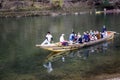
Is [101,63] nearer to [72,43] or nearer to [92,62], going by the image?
[92,62]

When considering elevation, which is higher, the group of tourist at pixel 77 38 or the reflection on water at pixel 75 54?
the group of tourist at pixel 77 38

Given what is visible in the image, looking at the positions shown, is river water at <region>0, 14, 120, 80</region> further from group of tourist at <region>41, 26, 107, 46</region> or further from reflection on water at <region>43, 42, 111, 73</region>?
group of tourist at <region>41, 26, 107, 46</region>

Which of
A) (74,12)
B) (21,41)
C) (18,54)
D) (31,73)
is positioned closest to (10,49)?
(18,54)

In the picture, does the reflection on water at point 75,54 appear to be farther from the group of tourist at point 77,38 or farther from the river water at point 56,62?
the group of tourist at point 77,38

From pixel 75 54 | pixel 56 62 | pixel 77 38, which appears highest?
pixel 77 38

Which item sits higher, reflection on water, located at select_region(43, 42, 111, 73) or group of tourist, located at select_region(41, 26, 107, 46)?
group of tourist, located at select_region(41, 26, 107, 46)

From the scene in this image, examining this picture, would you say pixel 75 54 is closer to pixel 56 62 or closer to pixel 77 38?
pixel 77 38

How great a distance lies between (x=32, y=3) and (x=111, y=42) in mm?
64929

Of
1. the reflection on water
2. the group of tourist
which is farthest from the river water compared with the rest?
the group of tourist

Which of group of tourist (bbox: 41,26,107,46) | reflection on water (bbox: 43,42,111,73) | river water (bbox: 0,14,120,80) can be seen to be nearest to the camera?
river water (bbox: 0,14,120,80)

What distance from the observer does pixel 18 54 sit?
40.7 m

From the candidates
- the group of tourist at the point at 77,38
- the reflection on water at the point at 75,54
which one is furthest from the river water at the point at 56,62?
the group of tourist at the point at 77,38

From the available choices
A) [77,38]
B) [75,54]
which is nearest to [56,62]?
[75,54]

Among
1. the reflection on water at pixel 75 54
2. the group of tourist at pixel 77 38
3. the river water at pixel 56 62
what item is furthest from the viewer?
the group of tourist at pixel 77 38
